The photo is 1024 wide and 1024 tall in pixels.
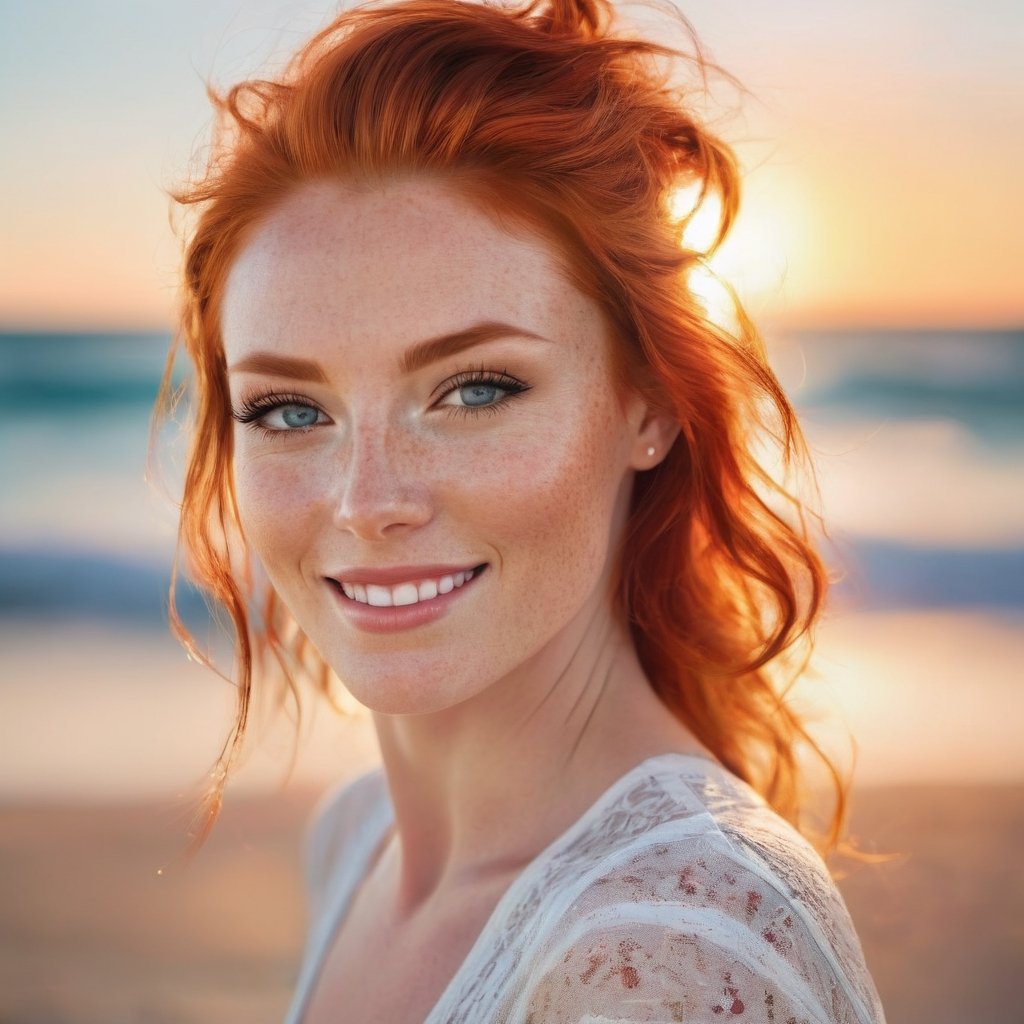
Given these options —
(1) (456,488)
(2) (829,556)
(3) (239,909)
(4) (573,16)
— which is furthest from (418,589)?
(2) (829,556)

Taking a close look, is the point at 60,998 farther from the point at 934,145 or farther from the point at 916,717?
the point at 934,145

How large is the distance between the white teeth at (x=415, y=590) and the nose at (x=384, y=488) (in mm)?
92

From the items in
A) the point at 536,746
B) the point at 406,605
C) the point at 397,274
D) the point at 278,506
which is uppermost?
the point at 397,274

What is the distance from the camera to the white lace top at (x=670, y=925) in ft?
4.79

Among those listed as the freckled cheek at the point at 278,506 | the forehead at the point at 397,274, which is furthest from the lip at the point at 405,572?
the forehead at the point at 397,274

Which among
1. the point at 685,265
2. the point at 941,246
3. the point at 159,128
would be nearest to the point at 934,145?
the point at 941,246

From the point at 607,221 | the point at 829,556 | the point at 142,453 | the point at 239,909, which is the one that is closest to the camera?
the point at 607,221

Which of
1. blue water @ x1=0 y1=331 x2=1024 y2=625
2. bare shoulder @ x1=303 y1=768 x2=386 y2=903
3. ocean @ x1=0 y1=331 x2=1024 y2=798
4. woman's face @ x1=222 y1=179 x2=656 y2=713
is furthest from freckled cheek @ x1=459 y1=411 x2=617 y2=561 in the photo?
blue water @ x1=0 y1=331 x2=1024 y2=625

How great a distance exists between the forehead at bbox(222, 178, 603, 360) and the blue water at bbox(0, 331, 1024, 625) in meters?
5.22

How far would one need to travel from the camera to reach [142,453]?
1353cm

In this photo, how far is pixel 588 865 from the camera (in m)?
1.73

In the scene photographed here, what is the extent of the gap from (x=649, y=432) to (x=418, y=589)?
0.51 metres

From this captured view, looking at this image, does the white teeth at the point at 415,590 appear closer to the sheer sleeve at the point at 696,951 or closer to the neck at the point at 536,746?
the neck at the point at 536,746

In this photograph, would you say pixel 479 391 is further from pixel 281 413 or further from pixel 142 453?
pixel 142 453
